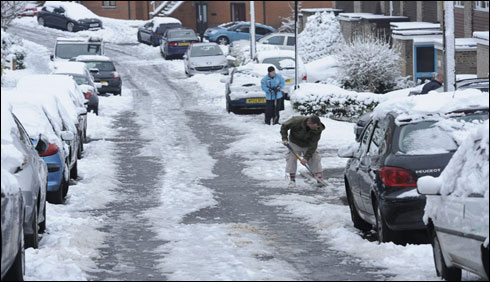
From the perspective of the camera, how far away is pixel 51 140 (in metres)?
15.7

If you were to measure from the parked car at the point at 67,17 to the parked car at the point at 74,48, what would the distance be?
21085 millimetres

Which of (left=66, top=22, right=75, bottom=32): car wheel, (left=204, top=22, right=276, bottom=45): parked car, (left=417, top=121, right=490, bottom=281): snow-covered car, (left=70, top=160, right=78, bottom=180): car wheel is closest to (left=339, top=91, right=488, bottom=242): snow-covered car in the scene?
(left=417, top=121, right=490, bottom=281): snow-covered car

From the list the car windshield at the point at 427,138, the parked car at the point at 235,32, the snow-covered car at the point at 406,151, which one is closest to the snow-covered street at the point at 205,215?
the snow-covered car at the point at 406,151

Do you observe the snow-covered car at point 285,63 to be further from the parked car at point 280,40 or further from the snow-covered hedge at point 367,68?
the parked car at point 280,40

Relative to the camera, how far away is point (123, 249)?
12.0 meters

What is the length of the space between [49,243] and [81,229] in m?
1.13

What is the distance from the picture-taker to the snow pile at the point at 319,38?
49156 millimetres

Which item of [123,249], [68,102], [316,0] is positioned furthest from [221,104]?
[316,0]

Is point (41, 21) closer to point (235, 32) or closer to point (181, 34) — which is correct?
point (235, 32)

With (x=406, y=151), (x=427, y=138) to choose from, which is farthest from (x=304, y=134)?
(x=406, y=151)

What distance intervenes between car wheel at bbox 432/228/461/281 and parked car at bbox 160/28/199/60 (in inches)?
1708

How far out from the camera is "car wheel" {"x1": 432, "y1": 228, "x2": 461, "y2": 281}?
30.7 ft

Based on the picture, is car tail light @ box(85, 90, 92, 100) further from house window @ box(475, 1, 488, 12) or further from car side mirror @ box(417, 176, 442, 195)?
car side mirror @ box(417, 176, 442, 195)

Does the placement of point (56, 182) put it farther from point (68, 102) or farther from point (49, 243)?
point (68, 102)
